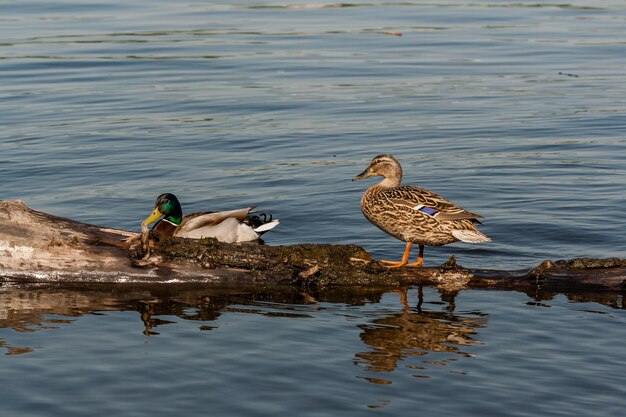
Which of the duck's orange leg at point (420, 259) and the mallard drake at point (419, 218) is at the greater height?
the mallard drake at point (419, 218)

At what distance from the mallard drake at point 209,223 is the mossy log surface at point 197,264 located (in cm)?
241

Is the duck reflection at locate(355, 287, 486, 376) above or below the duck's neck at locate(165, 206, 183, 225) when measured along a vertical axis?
below

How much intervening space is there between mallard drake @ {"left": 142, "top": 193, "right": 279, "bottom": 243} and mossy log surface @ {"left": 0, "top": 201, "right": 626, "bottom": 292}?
7.91 feet

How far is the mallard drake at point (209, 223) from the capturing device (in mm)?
12102

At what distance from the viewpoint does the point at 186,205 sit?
14133mm

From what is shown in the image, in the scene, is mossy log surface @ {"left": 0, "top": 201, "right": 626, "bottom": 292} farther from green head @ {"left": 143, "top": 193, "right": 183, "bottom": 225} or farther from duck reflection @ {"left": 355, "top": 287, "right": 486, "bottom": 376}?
green head @ {"left": 143, "top": 193, "right": 183, "bottom": 225}

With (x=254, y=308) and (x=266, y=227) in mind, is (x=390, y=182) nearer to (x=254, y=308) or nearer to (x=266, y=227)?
(x=266, y=227)

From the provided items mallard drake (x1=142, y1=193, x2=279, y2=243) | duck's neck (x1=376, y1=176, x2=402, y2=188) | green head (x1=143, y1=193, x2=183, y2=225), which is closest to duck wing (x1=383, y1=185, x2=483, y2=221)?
duck's neck (x1=376, y1=176, x2=402, y2=188)

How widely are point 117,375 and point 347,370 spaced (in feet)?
4.95

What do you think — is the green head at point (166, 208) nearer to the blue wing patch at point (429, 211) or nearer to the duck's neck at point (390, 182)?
the duck's neck at point (390, 182)

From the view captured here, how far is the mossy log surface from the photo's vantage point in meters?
9.33

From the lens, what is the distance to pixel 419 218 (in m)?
10.6

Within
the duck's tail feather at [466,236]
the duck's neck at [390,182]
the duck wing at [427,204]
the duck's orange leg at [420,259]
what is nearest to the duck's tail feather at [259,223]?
the duck's neck at [390,182]

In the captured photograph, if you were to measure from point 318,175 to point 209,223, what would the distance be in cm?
366
